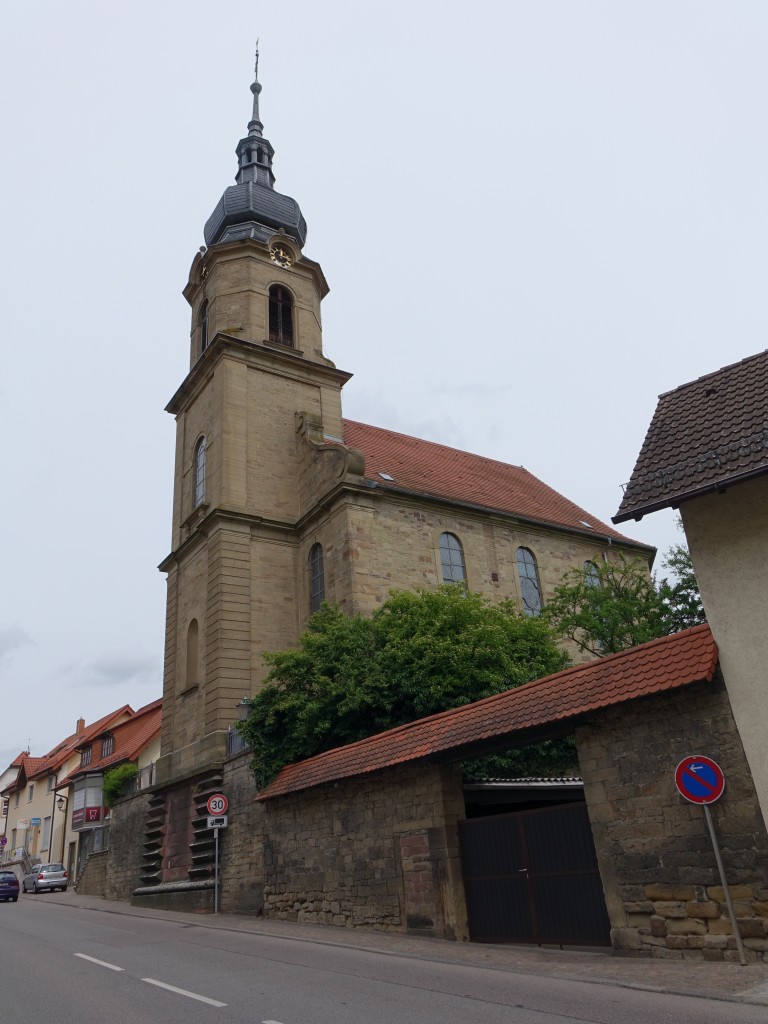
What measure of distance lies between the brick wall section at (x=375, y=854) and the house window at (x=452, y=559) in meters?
10.3

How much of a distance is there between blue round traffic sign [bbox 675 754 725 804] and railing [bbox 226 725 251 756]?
12869 mm

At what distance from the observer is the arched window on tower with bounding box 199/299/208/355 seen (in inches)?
1201

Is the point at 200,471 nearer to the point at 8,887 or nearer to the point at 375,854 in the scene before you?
the point at 8,887

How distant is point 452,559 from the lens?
25422 millimetres

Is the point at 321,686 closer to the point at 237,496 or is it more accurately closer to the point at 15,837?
the point at 237,496

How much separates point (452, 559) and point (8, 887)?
20938mm

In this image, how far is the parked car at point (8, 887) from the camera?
29.8m

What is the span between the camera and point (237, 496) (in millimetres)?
25297

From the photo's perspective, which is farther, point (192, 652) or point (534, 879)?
point (192, 652)

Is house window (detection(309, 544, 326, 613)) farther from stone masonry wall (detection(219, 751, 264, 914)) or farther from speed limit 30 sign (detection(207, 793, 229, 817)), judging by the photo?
speed limit 30 sign (detection(207, 793, 229, 817))

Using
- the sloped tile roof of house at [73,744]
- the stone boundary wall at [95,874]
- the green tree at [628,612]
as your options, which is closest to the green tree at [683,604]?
the green tree at [628,612]

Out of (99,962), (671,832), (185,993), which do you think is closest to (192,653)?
(99,962)

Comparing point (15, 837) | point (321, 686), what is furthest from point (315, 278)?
point (15, 837)

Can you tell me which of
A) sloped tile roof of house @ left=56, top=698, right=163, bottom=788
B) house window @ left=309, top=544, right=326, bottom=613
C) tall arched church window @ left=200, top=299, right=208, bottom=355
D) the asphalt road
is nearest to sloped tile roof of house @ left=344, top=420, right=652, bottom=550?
house window @ left=309, top=544, right=326, bottom=613
